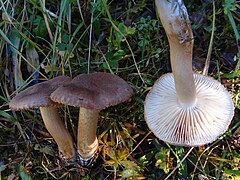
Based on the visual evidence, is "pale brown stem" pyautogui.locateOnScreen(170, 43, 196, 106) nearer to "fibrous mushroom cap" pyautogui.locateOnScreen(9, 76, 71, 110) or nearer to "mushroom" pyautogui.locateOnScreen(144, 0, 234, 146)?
"mushroom" pyautogui.locateOnScreen(144, 0, 234, 146)

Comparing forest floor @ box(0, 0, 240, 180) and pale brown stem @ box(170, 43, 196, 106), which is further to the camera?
forest floor @ box(0, 0, 240, 180)

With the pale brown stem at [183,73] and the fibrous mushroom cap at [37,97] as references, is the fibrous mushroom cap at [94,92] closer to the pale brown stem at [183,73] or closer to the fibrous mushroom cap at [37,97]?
the fibrous mushroom cap at [37,97]

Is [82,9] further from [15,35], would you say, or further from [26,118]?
[26,118]

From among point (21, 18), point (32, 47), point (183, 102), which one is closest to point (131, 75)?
point (183, 102)

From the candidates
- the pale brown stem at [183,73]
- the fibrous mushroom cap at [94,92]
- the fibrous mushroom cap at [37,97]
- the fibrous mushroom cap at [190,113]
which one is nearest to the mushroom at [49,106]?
the fibrous mushroom cap at [37,97]

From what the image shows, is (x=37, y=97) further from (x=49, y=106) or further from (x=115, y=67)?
(x=115, y=67)

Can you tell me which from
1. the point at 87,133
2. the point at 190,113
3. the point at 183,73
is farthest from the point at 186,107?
the point at 87,133

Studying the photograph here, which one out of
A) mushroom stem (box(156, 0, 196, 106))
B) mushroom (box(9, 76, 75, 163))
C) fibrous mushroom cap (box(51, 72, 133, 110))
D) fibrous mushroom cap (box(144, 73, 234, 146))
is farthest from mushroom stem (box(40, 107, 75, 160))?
mushroom stem (box(156, 0, 196, 106))

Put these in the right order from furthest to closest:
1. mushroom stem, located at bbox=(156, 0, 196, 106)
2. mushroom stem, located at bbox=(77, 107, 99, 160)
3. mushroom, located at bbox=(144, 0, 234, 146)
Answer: mushroom stem, located at bbox=(77, 107, 99, 160) < mushroom, located at bbox=(144, 0, 234, 146) < mushroom stem, located at bbox=(156, 0, 196, 106)
